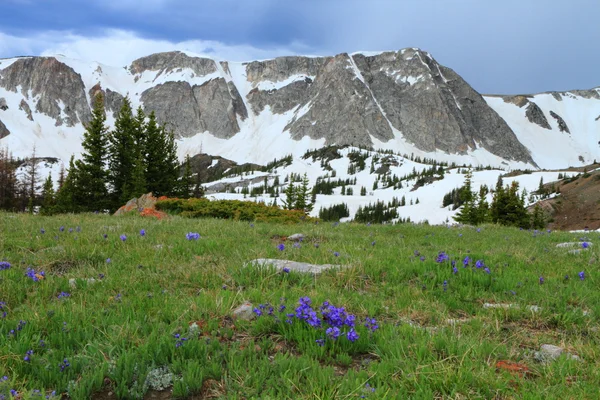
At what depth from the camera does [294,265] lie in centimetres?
638

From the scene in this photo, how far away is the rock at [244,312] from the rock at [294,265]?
1576 mm

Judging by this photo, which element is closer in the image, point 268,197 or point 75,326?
point 75,326

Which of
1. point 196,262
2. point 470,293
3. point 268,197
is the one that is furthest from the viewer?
point 268,197

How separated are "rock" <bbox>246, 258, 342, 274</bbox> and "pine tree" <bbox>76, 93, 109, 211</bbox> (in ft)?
123

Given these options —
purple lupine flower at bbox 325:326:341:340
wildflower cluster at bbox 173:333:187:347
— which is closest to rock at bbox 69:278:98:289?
wildflower cluster at bbox 173:333:187:347

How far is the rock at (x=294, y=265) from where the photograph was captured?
6031 millimetres

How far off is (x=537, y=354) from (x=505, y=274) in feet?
8.95

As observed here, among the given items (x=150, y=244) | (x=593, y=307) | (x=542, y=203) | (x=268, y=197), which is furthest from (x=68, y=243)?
(x=268, y=197)

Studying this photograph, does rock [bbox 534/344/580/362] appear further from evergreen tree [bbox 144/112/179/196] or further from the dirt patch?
the dirt patch

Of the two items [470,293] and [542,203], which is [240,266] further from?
[542,203]

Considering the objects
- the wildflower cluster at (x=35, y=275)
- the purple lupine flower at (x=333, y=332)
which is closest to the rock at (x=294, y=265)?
the purple lupine flower at (x=333, y=332)

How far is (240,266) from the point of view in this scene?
609 centimetres

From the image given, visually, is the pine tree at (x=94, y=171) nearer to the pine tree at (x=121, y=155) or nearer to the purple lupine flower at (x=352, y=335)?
the pine tree at (x=121, y=155)

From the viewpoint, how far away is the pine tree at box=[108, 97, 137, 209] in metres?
40.2
